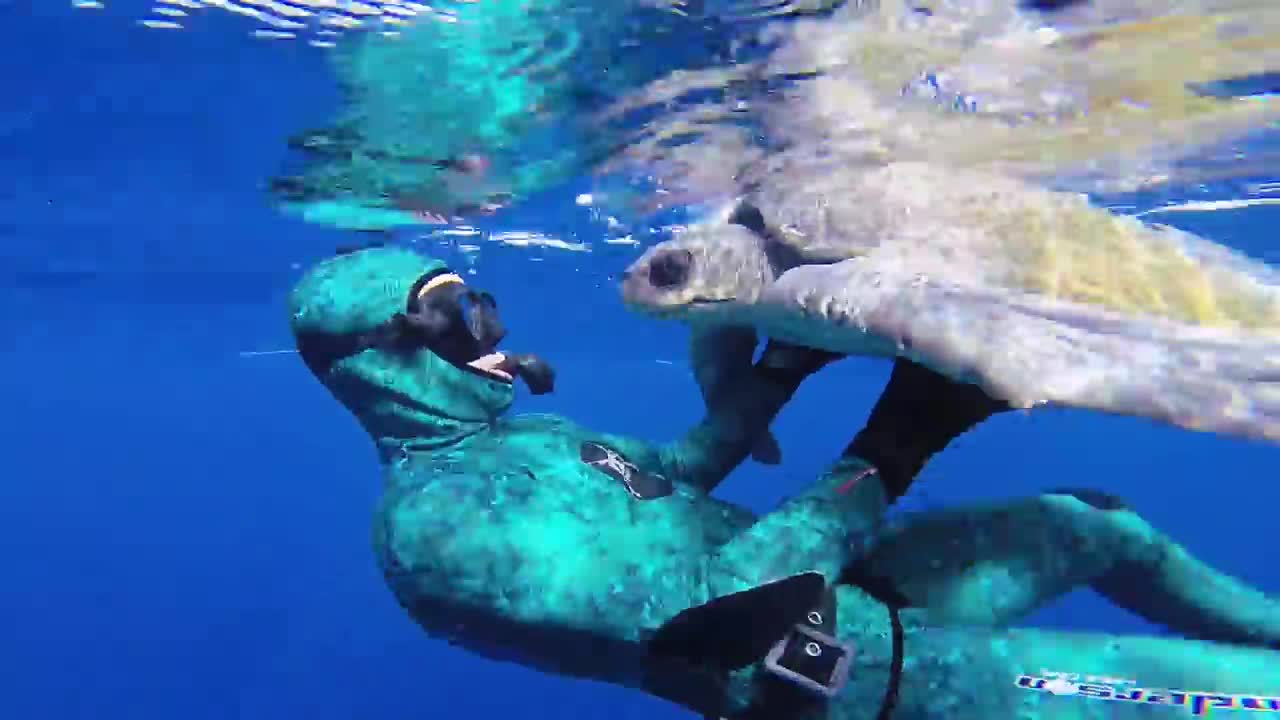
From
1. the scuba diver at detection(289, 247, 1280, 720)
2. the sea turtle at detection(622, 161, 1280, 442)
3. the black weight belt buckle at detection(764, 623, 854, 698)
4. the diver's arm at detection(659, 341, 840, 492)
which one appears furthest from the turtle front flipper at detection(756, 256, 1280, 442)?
the black weight belt buckle at detection(764, 623, 854, 698)

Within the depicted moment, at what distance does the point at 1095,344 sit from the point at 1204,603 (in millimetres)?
1705

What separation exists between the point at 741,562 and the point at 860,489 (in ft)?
1.90

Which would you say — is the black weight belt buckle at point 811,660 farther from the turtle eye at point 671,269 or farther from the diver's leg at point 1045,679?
the turtle eye at point 671,269

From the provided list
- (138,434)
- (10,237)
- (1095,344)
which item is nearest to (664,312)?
(1095,344)

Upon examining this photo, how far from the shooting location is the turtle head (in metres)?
4.41

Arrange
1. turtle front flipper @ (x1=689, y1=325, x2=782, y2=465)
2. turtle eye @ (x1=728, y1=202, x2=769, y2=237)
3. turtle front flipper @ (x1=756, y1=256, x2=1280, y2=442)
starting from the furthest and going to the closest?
1. turtle eye @ (x1=728, y1=202, x2=769, y2=237)
2. turtle front flipper @ (x1=689, y1=325, x2=782, y2=465)
3. turtle front flipper @ (x1=756, y1=256, x2=1280, y2=442)

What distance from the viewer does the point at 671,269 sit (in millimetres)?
4438

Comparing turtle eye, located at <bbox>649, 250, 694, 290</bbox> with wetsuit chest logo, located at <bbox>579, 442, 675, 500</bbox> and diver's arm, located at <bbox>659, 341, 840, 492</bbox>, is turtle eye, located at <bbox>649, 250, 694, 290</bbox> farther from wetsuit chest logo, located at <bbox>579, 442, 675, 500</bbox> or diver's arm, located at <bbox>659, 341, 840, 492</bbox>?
wetsuit chest logo, located at <bbox>579, 442, 675, 500</bbox>

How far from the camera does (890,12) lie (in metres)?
6.08

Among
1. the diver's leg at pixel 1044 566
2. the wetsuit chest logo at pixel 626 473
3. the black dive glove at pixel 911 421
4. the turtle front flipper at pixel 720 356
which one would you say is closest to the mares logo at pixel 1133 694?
the diver's leg at pixel 1044 566

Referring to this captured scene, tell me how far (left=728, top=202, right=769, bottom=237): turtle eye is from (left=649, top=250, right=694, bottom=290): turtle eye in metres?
0.79

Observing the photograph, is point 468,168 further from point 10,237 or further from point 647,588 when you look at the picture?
point 10,237

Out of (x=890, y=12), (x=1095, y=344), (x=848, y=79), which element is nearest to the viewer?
(x=1095, y=344)

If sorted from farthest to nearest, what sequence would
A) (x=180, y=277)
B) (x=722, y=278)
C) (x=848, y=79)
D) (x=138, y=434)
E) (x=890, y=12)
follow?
(x=138, y=434) < (x=180, y=277) < (x=848, y=79) < (x=890, y=12) < (x=722, y=278)
